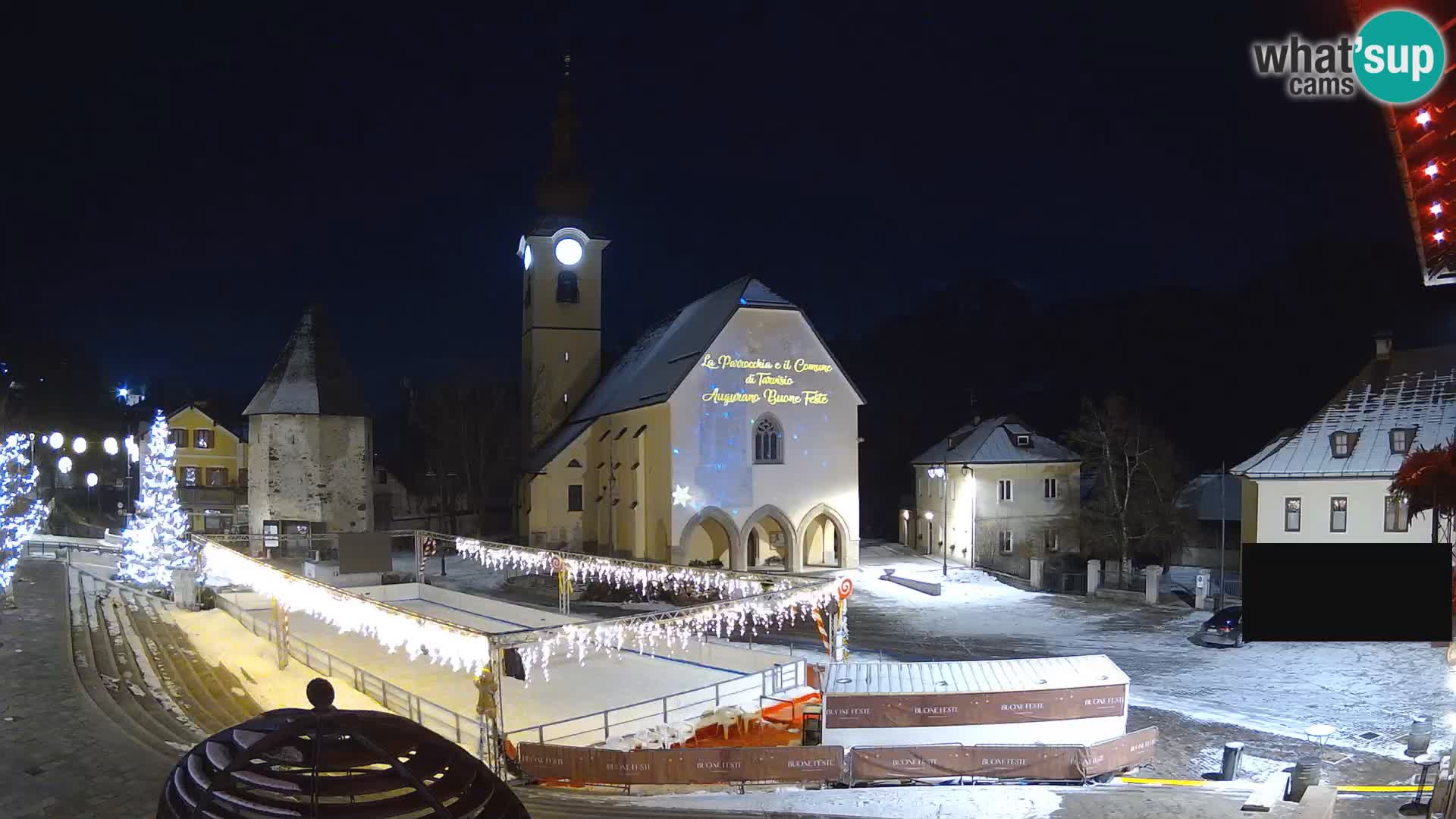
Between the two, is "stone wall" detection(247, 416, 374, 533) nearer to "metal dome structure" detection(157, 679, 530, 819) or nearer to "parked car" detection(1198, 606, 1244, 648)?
"parked car" detection(1198, 606, 1244, 648)

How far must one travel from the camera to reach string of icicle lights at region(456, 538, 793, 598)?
20656 mm

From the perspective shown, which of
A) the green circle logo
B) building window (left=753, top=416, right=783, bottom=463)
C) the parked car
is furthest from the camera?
building window (left=753, top=416, right=783, bottom=463)

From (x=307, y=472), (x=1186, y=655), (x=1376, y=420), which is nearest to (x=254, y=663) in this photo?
(x=1186, y=655)

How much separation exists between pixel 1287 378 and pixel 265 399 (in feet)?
248

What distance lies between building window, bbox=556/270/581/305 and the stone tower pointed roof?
1056 cm

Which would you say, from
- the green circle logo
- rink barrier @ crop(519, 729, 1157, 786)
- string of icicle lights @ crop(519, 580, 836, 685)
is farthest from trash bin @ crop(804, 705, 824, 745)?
the green circle logo

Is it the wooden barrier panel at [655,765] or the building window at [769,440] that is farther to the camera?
the building window at [769,440]

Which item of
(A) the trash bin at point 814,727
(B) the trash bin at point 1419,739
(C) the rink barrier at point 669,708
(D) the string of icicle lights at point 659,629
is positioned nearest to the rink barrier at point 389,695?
(C) the rink barrier at point 669,708

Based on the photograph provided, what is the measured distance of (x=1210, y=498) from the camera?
47.7 meters

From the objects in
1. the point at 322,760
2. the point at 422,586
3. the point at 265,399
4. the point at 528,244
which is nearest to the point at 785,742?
the point at 322,760

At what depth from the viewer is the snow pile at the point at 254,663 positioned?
16703 millimetres

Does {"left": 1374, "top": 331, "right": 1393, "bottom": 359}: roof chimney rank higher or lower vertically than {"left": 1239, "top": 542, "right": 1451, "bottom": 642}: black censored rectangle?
higher

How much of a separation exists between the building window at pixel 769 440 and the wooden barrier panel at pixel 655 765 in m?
23.6

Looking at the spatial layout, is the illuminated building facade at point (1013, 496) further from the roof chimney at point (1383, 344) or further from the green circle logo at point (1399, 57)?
the green circle logo at point (1399, 57)
